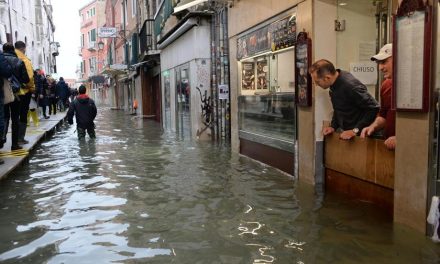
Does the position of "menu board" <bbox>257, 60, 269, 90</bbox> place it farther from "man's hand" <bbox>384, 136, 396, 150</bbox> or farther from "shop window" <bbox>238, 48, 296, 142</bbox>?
"man's hand" <bbox>384, 136, 396, 150</bbox>

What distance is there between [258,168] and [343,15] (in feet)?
9.70

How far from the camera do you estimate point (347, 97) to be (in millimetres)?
5945

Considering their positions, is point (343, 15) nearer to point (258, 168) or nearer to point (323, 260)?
point (258, 168)

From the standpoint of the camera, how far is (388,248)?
4.14 meters

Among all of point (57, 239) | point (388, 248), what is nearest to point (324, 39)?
point (388, 248)

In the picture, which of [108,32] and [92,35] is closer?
[108,32]

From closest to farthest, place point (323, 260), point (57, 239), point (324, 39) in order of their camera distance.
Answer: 1. point (323, 260)
2. point (57, 239)
3. point (324, 39)

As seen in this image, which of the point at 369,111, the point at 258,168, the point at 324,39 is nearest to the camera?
the point at 369,111

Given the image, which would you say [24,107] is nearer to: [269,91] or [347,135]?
[269,91]

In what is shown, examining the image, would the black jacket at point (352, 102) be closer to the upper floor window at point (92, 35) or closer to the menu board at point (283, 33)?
the menu board at point (283, 33)

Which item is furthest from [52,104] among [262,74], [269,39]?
[269,39]

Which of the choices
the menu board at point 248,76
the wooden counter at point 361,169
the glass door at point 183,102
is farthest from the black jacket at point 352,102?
the glass door at point 183,102

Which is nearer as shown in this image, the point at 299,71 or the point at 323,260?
the point at 323,260

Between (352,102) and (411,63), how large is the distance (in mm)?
1561
